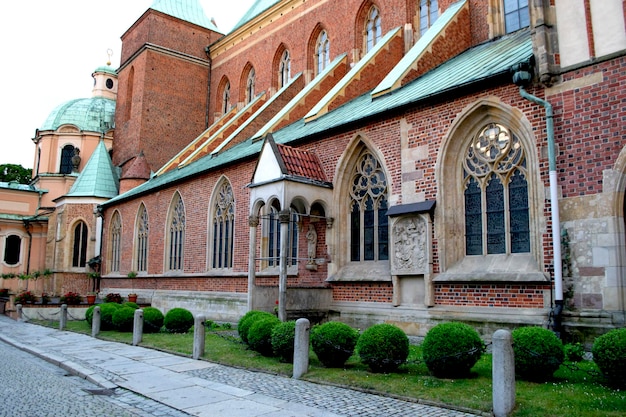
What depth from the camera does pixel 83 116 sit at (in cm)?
3953

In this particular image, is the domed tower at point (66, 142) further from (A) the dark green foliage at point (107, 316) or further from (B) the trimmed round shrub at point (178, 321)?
(B) the trimmed round shrub at point (178, 321)

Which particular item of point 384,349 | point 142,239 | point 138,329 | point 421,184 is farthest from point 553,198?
point 142,239

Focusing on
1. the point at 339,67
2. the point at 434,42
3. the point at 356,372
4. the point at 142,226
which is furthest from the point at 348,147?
the point at 142,226

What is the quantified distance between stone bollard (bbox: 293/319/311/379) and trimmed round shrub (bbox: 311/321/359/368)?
333 millimetres

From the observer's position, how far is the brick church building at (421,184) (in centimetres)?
923

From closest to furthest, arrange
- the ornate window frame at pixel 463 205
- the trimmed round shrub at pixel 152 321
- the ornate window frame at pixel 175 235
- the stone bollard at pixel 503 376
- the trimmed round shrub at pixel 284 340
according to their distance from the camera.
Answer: the stone bollard at pixel 503 376
the trimmed round shrub at pixel 284 340
the ornate window frame at pixel 463 205
the trimmed round shrub at pixel 152 321
the ornate window frame at pixel 175 235

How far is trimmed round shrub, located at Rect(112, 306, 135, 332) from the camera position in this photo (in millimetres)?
15328

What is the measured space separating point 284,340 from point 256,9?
2517 centimetres

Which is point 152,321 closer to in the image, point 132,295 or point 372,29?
point 132,295

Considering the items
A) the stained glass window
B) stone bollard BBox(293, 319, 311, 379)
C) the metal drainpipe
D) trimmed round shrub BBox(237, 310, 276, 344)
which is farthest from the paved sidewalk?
the stained glass window

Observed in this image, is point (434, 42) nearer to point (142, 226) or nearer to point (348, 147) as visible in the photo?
point (348, 147)

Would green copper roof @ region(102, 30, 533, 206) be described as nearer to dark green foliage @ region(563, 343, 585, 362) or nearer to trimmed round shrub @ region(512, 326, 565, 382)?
dark green foliage @ region(563, 343, 585, 362)

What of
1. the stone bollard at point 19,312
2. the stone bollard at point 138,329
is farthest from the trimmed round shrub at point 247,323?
the stone bollard at point 19,312

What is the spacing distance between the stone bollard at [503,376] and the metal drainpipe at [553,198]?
3.32m
